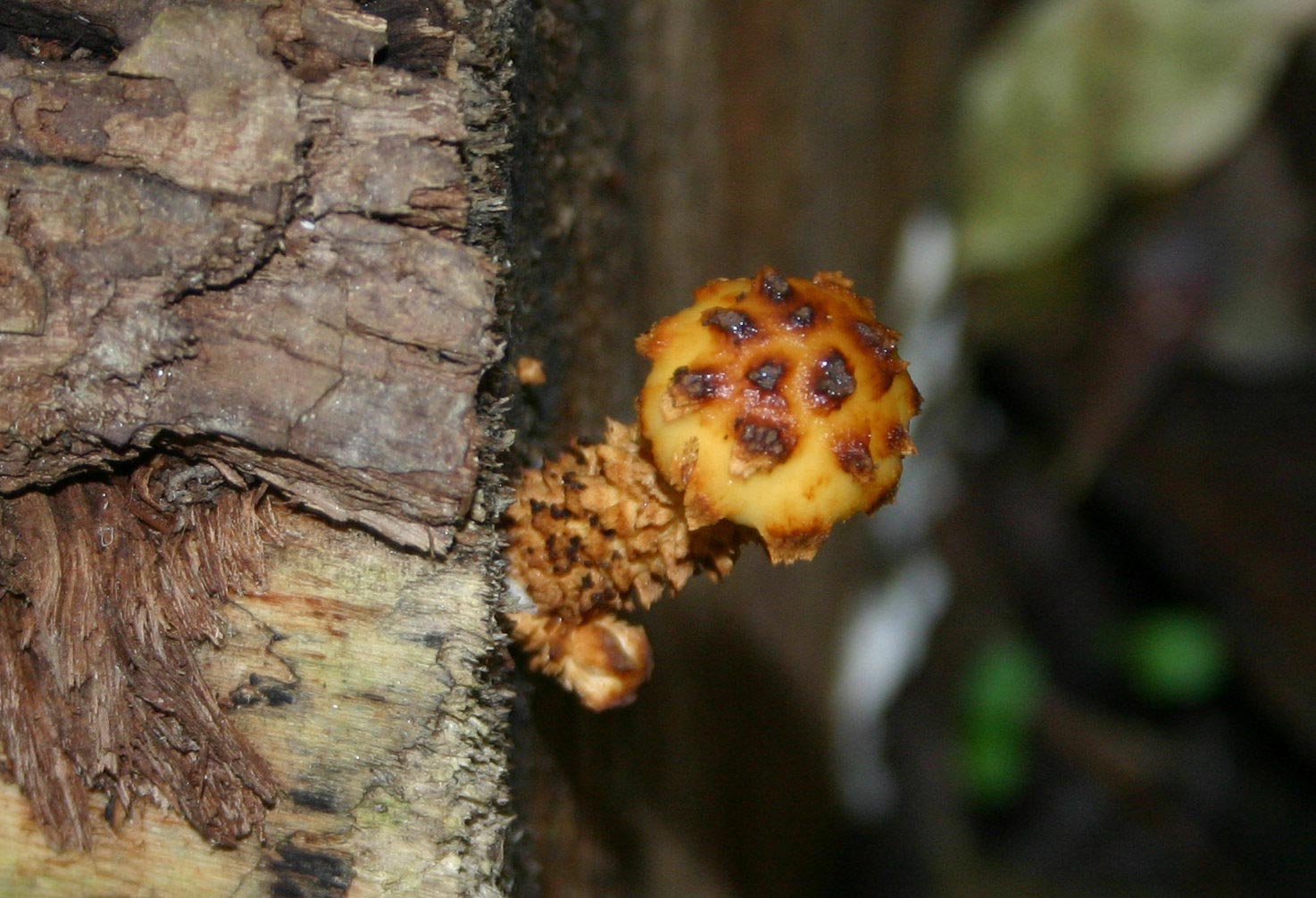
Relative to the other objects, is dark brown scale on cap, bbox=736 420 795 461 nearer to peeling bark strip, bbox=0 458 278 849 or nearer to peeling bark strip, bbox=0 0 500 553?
peeling bark strip, bbox=0 0 500 553

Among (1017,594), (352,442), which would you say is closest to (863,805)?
(1017,594)

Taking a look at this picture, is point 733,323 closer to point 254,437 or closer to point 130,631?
point 254,437

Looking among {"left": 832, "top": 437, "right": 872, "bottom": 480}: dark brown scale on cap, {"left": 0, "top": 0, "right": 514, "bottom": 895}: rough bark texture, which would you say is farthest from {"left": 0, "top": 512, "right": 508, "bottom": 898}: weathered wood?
{"left": 832, "top": 437, "right": 872, "bottom": 480}: dark brown scale on cap

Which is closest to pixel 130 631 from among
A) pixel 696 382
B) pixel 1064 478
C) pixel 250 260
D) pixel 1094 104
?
pixel 250 260

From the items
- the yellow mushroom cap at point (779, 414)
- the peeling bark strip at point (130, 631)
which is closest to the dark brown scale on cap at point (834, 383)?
the yellow mushroom cap at point (779, 414)

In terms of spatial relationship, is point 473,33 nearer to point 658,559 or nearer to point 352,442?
point 352,442

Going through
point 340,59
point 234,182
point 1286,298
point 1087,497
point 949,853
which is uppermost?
point 1286,298
